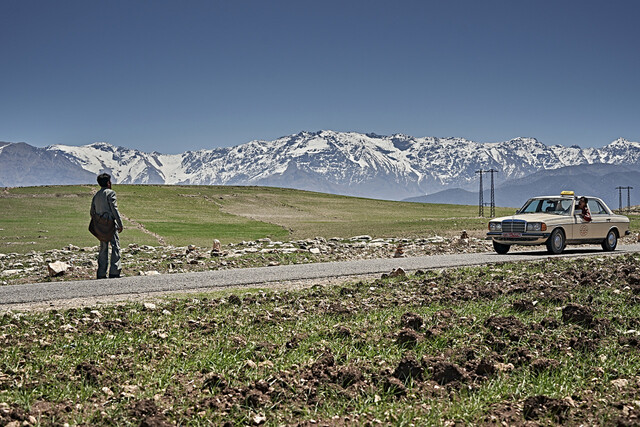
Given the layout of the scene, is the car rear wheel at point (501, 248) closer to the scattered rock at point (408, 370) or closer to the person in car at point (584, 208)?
the person in car at point (584, 208)

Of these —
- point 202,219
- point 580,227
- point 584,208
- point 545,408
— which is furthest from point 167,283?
point 202,219

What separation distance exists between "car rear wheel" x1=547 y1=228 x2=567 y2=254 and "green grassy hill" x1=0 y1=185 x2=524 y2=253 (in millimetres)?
13050

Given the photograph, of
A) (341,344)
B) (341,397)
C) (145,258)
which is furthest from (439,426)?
(145,258)

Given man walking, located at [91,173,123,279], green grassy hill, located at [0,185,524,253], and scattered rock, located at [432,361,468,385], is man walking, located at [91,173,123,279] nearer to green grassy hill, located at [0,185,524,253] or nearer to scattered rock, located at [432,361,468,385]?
scattered rock, located at [432,361,468,385]

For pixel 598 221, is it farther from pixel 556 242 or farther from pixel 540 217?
pixel 540 217

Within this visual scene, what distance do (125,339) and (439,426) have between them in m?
4.12

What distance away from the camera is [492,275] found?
44.2 ft

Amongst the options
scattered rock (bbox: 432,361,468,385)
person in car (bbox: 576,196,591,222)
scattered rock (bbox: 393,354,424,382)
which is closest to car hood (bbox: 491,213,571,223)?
person in car (bbox: 576,196,591,222)

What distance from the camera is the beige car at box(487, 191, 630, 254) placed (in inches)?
855

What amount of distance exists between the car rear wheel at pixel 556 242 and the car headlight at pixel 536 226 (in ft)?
1.75

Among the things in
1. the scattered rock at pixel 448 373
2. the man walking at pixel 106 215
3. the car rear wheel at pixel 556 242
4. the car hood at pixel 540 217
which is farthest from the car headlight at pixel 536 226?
the scattered rock at pixel 448 373

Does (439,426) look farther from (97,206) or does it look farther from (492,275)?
(97,206)

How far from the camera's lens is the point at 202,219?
6059 centimetres

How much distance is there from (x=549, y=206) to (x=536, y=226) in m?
2.11
